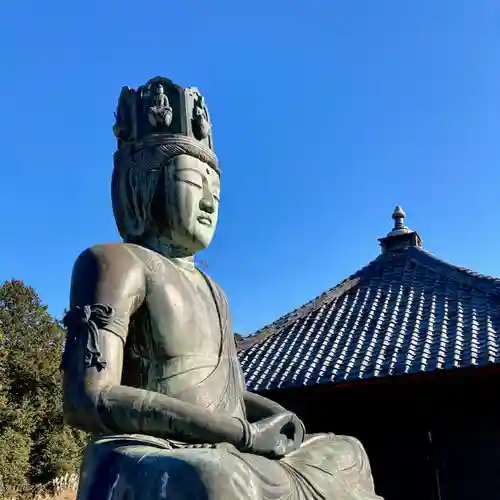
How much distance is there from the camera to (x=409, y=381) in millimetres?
9352

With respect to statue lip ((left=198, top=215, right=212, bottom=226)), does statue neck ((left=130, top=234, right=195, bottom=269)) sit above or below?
below

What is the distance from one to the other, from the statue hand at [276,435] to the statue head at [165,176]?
0.88m

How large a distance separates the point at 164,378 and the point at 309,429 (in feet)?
25.2

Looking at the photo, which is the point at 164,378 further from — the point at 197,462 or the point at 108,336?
the point at 197,462

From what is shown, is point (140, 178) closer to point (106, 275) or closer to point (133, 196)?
point (133, 196)

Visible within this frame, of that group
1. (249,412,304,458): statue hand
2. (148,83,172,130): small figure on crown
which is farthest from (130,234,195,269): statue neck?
(249,412,304,458): statue hand

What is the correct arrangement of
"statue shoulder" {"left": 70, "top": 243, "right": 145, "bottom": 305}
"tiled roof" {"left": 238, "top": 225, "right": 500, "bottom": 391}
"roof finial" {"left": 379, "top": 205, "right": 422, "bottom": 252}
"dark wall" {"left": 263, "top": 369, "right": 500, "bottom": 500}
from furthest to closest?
"roof finial" {"left": 379, "top": 205, "right": 422, "bottom": 252} < "tiled roof" {"left": 238, "top": 225, "right": 500, "bottom": 391} < "dark wall" {"left": 263, "top": 369, "right": 500, "bottom": 500} < "statue shoulder" {"left": 70, "top": 243, "right": 145, "bottom": 305}

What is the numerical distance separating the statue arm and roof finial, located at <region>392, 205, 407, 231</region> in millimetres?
12297

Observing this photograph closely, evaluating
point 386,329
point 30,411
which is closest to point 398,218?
point 386,329

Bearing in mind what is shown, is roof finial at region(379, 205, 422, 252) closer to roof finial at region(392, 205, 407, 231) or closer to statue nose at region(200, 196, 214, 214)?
roof finial at region(392, 205, 407, 231)

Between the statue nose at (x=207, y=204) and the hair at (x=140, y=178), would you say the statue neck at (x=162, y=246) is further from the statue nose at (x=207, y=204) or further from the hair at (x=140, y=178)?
the statue nose at (x=207, y=204)

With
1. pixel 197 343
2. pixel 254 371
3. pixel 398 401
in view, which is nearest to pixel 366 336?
pixel 398 401

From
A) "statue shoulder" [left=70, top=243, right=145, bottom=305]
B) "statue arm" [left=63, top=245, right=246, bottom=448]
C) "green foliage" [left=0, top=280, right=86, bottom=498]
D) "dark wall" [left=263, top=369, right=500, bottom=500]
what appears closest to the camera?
"statue arm" [left=63, top=245, right=246, bottom=448]

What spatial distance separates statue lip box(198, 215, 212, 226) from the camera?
115 inches
